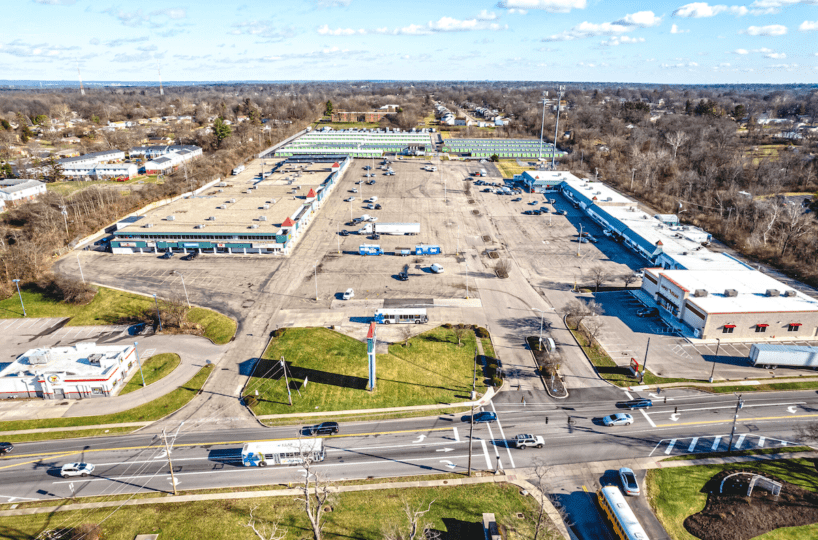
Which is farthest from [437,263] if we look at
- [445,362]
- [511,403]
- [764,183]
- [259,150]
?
[259,150]

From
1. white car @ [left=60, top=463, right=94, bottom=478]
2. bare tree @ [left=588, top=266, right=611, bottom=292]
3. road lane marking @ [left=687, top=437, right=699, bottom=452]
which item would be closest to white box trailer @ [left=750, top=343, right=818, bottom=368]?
road lane marking @ [left=687, top=437, right=699, bottom=452]

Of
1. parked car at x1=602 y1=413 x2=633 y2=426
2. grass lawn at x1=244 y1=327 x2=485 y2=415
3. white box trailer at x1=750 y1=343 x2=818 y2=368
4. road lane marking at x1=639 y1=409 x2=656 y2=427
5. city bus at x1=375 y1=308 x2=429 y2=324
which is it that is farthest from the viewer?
city bus at x1=375 y1=308 x2=429 y2=324

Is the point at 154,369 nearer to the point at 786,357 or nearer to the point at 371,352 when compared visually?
the point at 371,352

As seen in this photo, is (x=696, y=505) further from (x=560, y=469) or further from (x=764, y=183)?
(x=764, y=183)

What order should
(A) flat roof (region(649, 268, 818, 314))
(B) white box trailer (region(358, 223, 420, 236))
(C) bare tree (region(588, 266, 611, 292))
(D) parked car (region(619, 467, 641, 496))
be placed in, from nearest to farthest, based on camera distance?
(D) parked car (region(619, 467, 641, 496)), (A) flat roof (region(649, 268, 818, 314)), (C) bare tree (region(588, 266, 611, 292)), (B) white box trailer (region(358, 223, 420, 236))

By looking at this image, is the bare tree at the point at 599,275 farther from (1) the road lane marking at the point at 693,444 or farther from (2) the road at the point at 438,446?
(1) the road lane marking at the point at 693,444

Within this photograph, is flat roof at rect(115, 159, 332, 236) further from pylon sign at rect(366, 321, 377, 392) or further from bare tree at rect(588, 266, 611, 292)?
bare tree at rect(588, 266, 611, 292)

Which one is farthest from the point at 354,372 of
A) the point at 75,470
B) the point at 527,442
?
the point at 75,470
